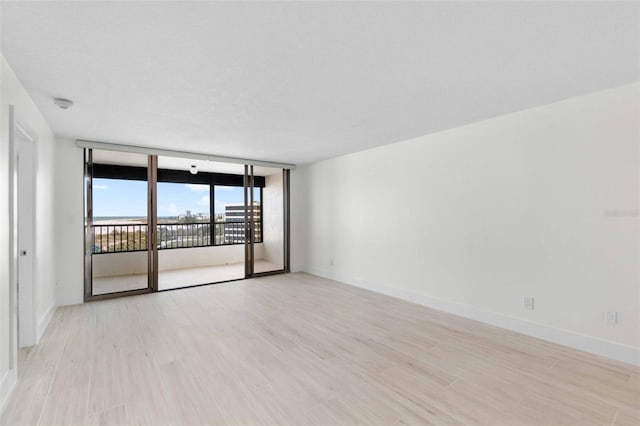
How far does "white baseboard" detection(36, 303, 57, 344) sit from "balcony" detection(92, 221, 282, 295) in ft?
2.76

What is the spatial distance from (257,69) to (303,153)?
3071mm

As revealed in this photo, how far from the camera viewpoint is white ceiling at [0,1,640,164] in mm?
1617

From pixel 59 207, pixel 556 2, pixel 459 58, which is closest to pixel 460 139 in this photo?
pixel 459 58

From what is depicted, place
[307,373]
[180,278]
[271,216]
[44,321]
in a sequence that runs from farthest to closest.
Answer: [271,216] → [180,278] → [44,321] → [307,373]

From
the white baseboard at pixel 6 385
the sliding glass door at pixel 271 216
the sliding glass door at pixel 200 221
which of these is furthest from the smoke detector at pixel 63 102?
the sliding glass door at pixel 271 216

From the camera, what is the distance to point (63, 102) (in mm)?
2750

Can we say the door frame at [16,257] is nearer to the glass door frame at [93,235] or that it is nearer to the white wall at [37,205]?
the white wall at [37,205]

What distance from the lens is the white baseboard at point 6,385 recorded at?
6.41 feet

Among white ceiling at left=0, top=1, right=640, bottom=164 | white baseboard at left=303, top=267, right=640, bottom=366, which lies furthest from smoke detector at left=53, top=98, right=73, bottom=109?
white baseboard at left=303, top=267, right=640, bottom=366

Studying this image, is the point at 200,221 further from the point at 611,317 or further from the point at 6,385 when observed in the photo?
the point at 611,317

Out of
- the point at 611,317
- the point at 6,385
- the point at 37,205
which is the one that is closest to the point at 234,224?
the point at 37,205

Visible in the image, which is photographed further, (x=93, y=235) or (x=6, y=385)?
(x=93, y=235)

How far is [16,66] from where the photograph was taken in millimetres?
2152

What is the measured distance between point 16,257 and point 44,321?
166cm
